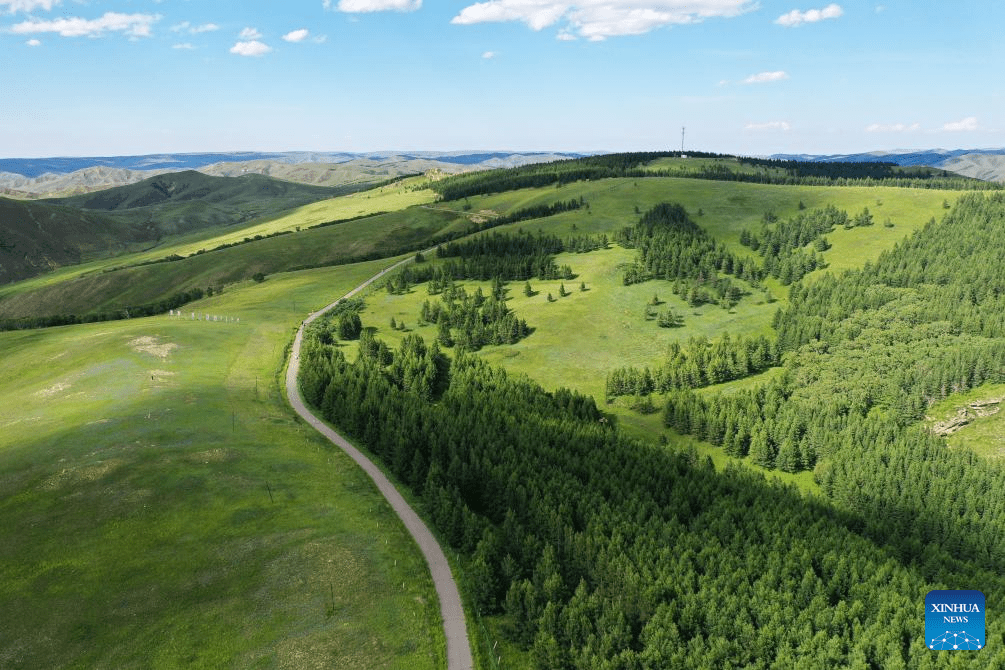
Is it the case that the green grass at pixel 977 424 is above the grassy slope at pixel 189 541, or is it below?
below

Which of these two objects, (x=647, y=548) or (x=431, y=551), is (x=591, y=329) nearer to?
(x=431, y=551)

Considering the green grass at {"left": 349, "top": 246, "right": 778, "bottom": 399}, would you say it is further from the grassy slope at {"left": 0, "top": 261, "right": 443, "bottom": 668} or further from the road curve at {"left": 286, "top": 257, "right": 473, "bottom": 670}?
the grassy slope at {"left": 0, "top": 261, "right": 443, "bottom": 668}

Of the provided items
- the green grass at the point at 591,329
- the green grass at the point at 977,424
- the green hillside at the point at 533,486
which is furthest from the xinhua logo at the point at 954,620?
the green grass at the point at 591,329

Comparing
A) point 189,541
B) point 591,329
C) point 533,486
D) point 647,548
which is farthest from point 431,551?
point 591,329

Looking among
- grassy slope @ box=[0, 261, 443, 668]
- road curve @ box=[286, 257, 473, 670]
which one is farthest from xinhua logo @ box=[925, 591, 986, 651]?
grassy slope @ box=[0, 261, 443, 668]

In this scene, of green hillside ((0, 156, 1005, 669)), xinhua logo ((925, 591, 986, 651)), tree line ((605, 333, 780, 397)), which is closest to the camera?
xinhua logo ((925, 591, 986, 651))

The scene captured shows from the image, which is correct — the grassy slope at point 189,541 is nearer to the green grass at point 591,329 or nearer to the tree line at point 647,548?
the tree line at point 647,548
